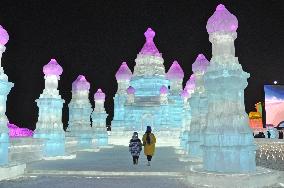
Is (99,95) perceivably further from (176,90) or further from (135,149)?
(176,90)

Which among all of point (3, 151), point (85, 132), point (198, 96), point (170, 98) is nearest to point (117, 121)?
point (170, 98)

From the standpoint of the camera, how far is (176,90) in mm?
44562

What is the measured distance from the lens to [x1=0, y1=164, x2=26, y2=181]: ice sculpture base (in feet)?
32.9

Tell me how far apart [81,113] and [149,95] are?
72.4ft

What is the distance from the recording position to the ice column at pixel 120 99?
137 feet

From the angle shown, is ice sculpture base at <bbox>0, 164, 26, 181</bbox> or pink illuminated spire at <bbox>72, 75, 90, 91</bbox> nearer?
ice sculpture base at <bbox>0, 164, 26, 181</bbox>

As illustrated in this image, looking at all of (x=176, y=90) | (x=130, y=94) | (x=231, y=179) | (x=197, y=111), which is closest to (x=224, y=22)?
(x=231, y=179)

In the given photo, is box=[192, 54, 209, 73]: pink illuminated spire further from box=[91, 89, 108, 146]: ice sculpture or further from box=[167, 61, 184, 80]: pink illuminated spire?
box=[167, 61, 184, 80]: pink illuminated spire

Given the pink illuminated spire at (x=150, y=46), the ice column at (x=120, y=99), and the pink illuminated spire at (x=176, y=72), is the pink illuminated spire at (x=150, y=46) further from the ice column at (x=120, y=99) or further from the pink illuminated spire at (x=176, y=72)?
the pink illuminated spire at (x=176, y=72)

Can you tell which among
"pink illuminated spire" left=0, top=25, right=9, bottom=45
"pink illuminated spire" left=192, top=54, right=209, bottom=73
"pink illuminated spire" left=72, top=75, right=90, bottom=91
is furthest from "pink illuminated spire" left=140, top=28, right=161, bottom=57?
"pink illuminated spire" left=0, top=25, right=9, bottom=45

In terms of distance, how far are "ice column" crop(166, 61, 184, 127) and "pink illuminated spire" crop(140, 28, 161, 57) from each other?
397 centimetres

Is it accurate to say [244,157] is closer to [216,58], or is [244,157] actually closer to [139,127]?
[216,58]

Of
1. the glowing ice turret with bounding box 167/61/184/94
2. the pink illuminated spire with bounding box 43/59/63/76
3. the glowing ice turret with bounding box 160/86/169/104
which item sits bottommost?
the pink illuminated spire with bounding box 43/59/63/76

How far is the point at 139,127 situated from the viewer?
139 ft
